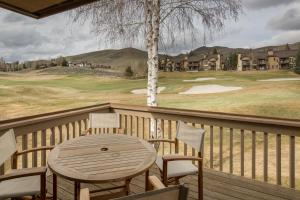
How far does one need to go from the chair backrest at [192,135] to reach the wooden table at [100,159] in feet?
1.66

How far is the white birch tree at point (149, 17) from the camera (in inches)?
231

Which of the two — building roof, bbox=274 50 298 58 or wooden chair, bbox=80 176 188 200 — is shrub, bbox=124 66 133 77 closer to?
building roof, bbox=274 50 298 58

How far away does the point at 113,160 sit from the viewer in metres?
2.28

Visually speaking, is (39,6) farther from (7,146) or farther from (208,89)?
(208,89)

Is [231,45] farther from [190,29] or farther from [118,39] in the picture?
[118,39]

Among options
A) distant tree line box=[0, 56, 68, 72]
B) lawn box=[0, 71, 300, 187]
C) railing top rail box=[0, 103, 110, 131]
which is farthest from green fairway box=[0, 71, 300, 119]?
railing top rail box=[0, 103, 110, 131]

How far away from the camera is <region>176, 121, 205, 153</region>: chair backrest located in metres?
2.77

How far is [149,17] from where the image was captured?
5.80 m

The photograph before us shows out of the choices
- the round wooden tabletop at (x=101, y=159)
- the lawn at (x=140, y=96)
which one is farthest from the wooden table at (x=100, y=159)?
the lawn at (x=140, y=96)

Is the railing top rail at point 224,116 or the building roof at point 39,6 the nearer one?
the building roof at point 39,6

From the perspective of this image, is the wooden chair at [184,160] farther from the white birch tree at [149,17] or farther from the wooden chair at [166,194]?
the white birch tree at [149,17]

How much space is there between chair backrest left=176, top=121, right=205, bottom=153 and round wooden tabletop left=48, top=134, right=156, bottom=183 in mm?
508

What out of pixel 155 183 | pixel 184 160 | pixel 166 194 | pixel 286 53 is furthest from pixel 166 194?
pixel 286 53

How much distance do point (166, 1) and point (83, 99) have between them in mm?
9102
